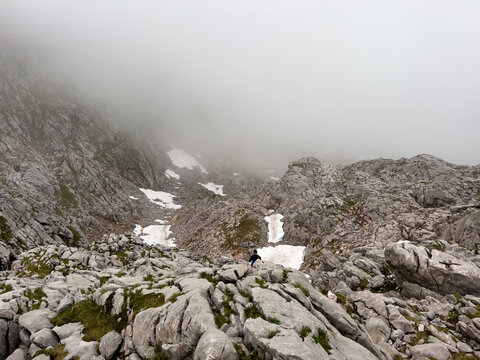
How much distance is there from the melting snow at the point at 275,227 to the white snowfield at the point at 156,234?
39177mm

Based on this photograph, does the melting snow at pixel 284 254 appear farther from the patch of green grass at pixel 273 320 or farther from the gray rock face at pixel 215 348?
the gray rock face at pixel 215 348

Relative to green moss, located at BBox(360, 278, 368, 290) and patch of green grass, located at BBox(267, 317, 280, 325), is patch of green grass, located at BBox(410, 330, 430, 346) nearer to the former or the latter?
patch of green grass, located at BBox(267, 317, 280, 325)

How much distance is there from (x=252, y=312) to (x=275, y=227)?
242 feet

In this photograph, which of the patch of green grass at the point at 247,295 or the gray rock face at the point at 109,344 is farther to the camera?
the patch of green grass at the point at 247,295

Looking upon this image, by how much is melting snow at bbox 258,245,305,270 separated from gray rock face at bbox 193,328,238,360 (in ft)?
173

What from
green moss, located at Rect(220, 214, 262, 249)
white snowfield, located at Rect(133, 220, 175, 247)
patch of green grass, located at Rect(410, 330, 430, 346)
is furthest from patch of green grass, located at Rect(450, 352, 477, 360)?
white snowfield, located at Rect(133, 220, 175, 247)

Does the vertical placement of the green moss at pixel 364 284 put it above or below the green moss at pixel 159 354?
below

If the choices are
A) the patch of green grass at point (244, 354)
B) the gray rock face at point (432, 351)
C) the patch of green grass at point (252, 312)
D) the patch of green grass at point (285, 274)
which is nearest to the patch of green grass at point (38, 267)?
the patch of green grass at point (252, 312)

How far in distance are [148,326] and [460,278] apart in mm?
30860

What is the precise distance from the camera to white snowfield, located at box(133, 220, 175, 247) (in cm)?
10669

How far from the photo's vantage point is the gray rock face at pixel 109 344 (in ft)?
50.4

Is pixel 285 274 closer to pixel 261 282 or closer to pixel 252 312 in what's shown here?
pixel 261 282

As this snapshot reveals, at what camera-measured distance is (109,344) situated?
15.7 m

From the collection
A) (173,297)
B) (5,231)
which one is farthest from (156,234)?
(173,297)
